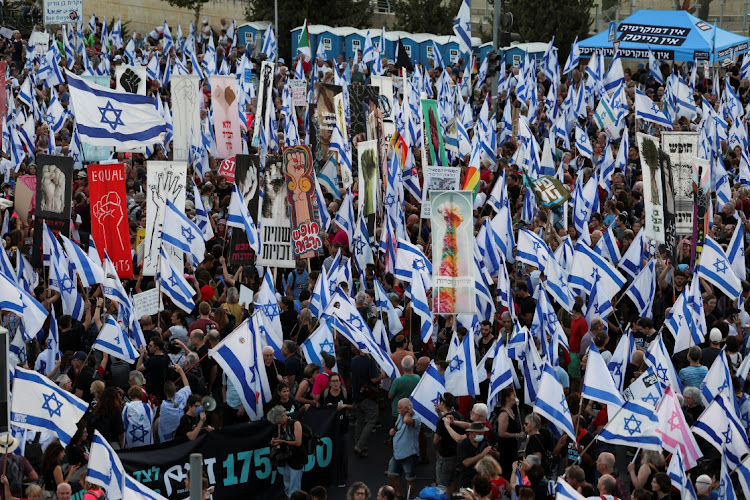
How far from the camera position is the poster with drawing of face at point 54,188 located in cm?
1702

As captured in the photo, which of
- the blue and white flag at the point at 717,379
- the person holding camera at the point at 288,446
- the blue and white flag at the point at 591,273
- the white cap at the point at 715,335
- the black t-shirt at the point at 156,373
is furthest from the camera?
the blue and white flag at the point at 591,273

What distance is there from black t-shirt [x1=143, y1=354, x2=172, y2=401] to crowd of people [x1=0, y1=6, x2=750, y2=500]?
A: 2 cm

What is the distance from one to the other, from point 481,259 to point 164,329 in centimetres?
416

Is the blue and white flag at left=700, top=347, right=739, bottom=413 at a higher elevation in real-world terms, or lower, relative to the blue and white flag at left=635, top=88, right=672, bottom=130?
lower

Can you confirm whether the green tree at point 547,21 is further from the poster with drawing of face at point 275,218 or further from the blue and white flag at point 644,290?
the blue and white flag at point 644,290

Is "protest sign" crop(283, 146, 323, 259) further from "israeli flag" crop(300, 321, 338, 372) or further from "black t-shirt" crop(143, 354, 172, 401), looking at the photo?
"black t-shirt" crop(143, 354, 172, 401)

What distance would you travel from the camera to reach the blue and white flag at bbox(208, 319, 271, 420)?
13.5 m

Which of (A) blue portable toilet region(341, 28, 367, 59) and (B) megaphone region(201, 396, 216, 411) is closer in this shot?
(B) megaphone region(201, 396, 216, 411)

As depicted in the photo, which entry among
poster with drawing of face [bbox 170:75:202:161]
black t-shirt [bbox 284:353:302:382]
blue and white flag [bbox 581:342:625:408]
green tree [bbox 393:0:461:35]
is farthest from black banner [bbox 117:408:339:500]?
green tree [bbox 393:0:461:35]

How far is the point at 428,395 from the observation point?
1302cm

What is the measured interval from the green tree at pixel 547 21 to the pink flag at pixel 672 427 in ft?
119

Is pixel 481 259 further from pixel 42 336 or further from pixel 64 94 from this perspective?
pixel 64 94

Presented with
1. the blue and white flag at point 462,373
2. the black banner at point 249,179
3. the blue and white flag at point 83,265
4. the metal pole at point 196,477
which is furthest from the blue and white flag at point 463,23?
the metal pole at point 196,477

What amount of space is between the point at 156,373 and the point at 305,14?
34.2 m
